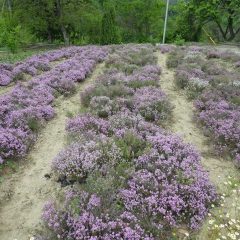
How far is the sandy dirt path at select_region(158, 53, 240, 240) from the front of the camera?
6.88 metres

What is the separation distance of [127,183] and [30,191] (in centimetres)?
189

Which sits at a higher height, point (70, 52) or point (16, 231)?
point (16, 231)

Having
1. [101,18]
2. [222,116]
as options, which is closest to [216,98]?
[222,116]

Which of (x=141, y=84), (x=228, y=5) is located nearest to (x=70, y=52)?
(x=141, y=84)

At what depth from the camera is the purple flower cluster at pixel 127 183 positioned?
16.8 feet

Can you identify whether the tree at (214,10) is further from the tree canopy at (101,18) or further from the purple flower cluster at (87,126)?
the purple flower cluster at (87,126)

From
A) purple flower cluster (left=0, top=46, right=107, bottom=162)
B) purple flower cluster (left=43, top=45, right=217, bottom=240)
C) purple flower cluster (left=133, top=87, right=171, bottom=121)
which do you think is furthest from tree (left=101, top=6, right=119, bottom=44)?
purple flower cluster (left=43, top=45, right=217, bottom=240)

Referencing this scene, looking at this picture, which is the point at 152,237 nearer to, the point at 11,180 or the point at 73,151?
the point at 73,151

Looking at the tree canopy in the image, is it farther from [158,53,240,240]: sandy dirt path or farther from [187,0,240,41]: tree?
[158,53,240,240]: sandy dirt path

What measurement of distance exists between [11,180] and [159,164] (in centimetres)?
294

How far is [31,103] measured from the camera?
998cm

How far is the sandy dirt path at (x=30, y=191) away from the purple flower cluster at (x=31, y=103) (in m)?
0.37

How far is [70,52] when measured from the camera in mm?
19453

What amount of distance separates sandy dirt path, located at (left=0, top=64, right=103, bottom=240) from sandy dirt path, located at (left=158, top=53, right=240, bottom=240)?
9.05 feet
